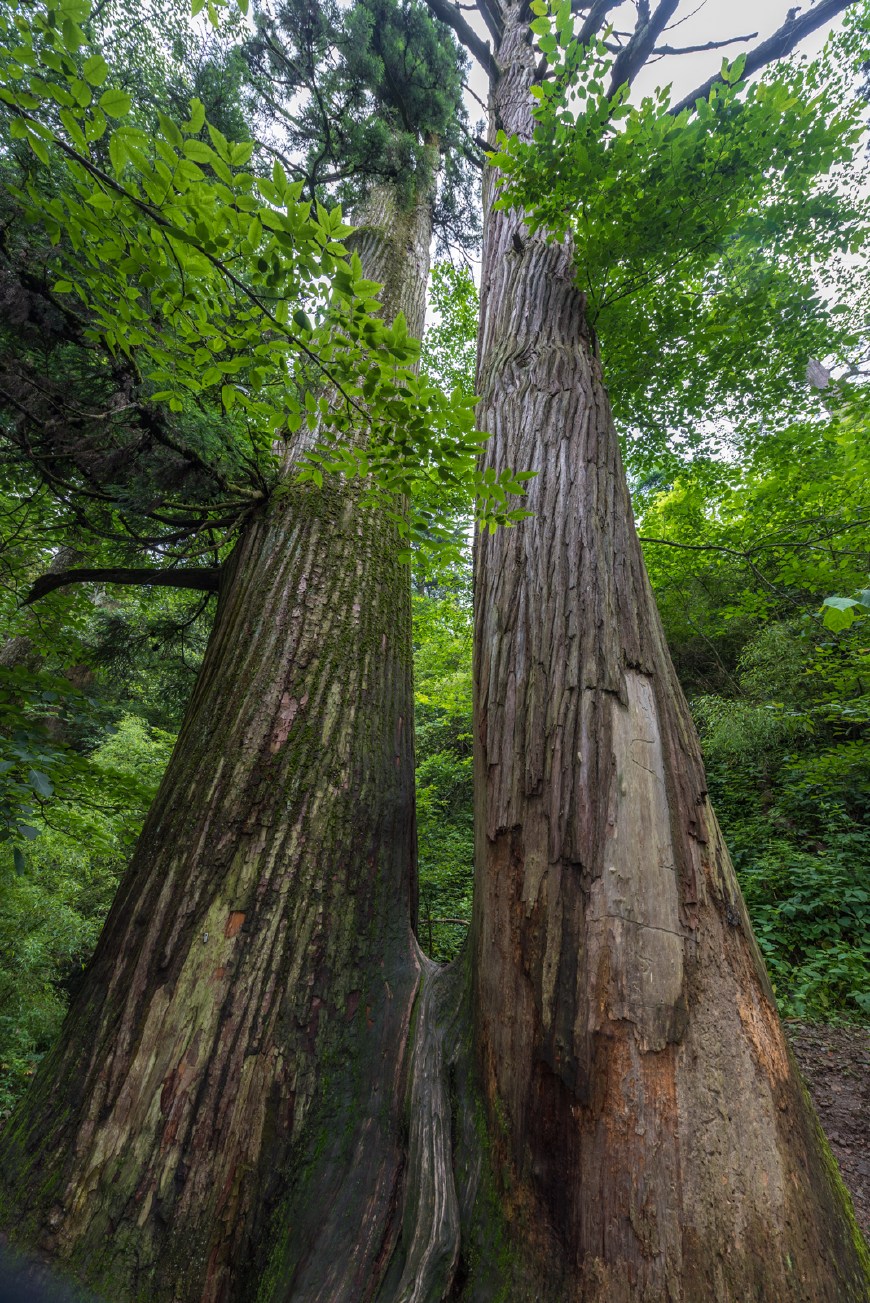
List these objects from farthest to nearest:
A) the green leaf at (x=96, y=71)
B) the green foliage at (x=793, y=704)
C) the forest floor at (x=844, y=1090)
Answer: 1. the green foliage at (x=793, y=704)
2. the forest floor at (x=844, y=1090)
3. the green leaf at (x=96, y=71)

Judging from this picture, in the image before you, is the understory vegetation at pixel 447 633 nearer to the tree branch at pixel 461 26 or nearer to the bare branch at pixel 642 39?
the bare branch at pixel 642 39

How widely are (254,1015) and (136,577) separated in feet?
6.72

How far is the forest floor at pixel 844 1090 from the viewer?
247cm

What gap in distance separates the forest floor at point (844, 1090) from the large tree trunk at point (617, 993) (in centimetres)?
219

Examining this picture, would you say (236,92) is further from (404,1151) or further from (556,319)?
(404,1151)

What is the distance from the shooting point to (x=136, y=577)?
8.30 feet

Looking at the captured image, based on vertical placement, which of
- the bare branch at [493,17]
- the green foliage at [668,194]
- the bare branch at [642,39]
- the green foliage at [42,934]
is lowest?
the green foliage at [42,934]

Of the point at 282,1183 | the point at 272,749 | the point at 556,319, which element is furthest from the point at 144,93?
the point at 282,1183

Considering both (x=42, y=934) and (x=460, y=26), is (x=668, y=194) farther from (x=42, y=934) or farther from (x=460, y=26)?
(x=42, y=934)

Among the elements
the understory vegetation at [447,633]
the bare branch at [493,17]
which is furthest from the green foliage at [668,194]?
the bare branch at [493,17]

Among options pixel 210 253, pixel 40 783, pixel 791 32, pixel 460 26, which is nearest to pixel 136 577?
pixel 40 783

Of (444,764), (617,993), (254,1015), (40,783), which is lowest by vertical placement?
(254,1015)

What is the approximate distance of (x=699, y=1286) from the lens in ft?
2.65

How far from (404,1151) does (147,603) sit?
12.9ft
